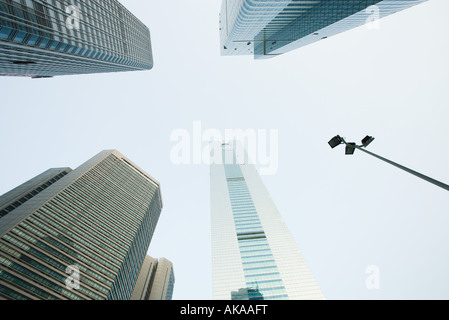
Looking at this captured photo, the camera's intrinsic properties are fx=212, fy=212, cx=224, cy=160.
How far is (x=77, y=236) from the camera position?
67.8m

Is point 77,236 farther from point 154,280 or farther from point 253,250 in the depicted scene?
point 154,280

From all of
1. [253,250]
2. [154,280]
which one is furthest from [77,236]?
[154,280]

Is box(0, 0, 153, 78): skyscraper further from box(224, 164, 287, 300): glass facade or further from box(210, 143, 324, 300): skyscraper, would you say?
box(224, 164, 287, 300): glass facade

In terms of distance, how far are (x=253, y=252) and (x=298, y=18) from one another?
82013mm

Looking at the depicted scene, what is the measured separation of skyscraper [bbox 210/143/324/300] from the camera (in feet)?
219

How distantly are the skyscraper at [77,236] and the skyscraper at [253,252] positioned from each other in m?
34.1

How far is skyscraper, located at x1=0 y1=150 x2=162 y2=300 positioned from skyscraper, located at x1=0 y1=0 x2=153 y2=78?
136 feet

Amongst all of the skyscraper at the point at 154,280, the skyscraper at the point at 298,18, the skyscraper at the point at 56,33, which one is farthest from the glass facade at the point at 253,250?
the skyscraper at the point at 56,33
